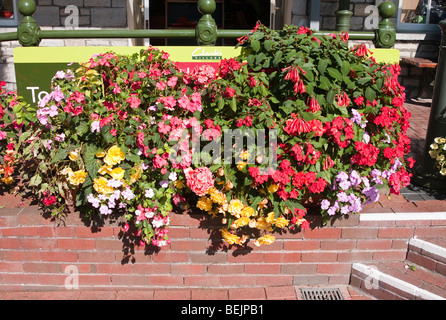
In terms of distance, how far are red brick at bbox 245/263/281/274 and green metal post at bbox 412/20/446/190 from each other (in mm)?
1495

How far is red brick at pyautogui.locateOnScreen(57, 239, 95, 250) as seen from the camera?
10.4ft

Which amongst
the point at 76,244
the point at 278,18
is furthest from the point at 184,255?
the point at 278,18

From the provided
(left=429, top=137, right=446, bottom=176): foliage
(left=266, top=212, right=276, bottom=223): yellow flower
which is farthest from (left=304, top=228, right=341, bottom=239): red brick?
(left=429, top=137, right=446, bottom=176): foliage

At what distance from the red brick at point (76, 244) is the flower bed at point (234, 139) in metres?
0.20

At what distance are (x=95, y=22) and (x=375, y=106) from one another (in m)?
4.22

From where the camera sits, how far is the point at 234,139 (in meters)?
2.98

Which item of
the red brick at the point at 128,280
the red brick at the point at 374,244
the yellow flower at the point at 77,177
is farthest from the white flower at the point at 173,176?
the red brick at the point at 374,244

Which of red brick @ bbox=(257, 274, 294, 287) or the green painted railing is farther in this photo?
the green painted railing

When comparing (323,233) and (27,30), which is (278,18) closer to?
(27,30)

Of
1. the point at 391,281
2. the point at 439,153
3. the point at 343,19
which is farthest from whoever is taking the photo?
the point at 343,19

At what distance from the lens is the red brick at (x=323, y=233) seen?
10.4 ft

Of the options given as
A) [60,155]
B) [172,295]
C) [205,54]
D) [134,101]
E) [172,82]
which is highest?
[205,54]

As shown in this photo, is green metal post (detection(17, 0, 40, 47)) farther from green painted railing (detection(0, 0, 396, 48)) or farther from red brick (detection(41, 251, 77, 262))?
red brick (detection(41, 251, 77, 262))

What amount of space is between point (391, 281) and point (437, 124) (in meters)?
1.42
